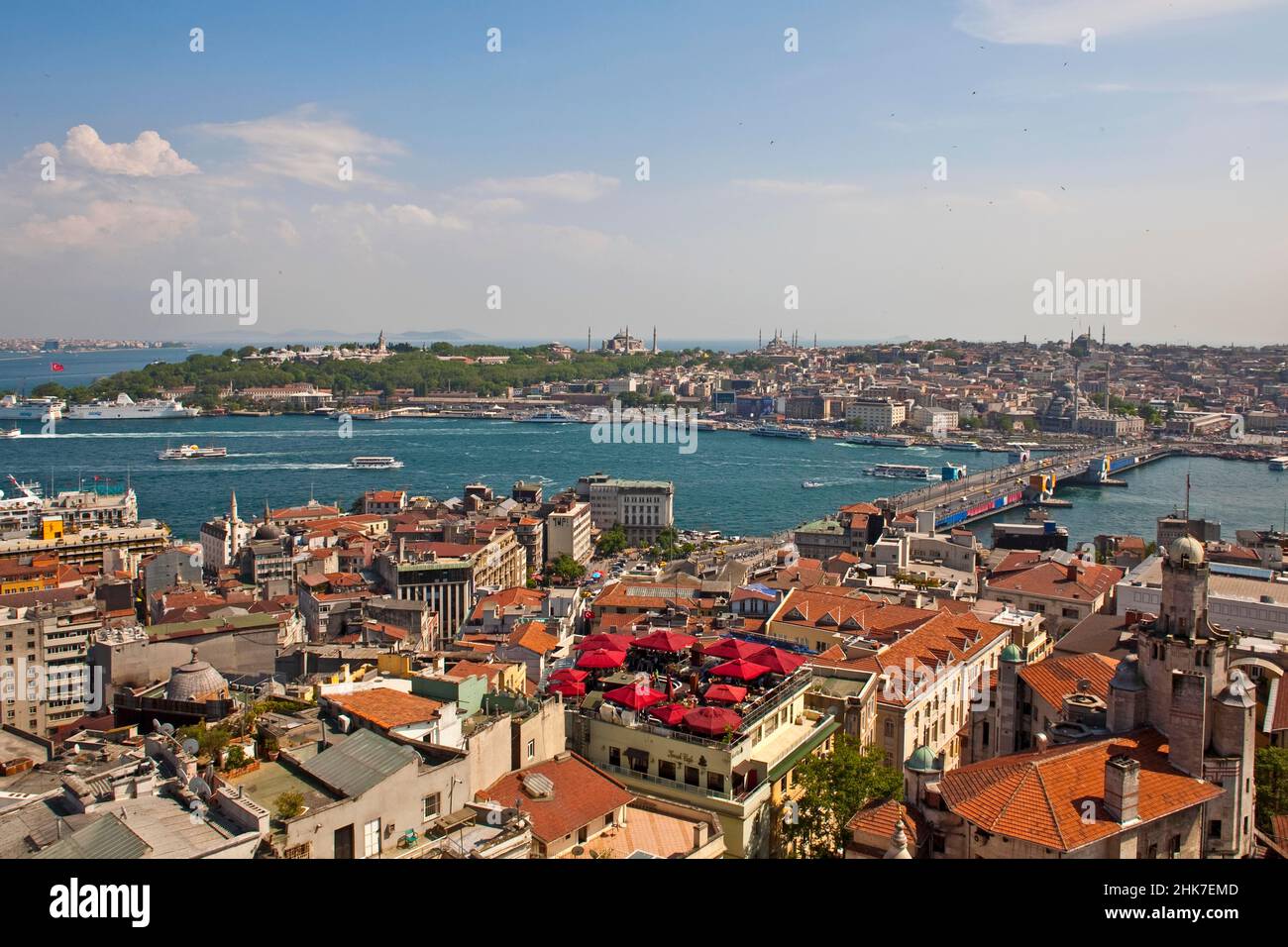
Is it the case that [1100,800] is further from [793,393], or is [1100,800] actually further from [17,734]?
[793,393]

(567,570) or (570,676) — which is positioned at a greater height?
(570,676)

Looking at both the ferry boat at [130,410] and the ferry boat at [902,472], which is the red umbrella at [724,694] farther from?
the ferry boat at [130,410]

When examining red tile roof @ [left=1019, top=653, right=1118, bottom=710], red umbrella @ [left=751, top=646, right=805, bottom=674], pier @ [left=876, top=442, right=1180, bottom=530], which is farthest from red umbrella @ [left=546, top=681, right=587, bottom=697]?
pier @ [left=876, top=442, right=1180, bottom=530]

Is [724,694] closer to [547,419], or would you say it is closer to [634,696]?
[634,696]

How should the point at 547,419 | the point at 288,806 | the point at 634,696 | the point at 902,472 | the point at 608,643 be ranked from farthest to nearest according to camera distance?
1. the point at 547,419
2. the point at 902,472
3. the point at 608,643
4. the point at 634,696
5. the point at 288,806

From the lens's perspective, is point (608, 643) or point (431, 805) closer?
point (431, 805)

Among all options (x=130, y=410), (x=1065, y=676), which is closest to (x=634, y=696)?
(x=1065, y=676)
